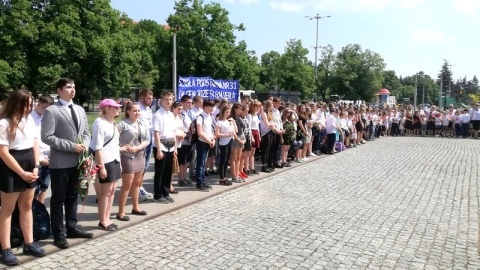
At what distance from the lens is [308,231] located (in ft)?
20.9

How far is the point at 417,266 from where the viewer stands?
201 inches

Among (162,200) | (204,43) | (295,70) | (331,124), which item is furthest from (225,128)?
(295,70)

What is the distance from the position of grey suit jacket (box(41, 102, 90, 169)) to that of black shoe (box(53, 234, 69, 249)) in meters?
0.86

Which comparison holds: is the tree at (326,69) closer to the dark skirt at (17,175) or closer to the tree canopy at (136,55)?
the tree canopy at (136,55)

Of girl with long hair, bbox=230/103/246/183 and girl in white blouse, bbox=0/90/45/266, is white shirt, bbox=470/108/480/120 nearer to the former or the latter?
girl with long hair, bbox=230/103/246/183

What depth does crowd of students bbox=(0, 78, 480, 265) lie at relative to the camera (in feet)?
15.7

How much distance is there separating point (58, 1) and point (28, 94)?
33905 millimetres

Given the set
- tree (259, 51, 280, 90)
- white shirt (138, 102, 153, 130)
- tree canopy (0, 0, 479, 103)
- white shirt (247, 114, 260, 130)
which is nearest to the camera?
white shirt (138, 102, 153, 130)

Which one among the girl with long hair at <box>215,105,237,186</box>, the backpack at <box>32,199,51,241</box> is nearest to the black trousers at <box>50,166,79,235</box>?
the backpack at <box>32,199,51,241</box>

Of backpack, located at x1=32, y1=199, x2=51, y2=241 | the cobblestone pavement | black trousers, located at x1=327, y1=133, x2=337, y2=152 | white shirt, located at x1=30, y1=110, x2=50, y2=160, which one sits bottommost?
the cobblestone pavement

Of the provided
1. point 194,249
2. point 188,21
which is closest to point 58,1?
point 188,21

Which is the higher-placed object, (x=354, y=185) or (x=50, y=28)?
(x=50, y=28)

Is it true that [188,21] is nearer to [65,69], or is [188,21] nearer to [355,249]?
[65,69]

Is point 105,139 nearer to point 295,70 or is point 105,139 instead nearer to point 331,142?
point 331,142
